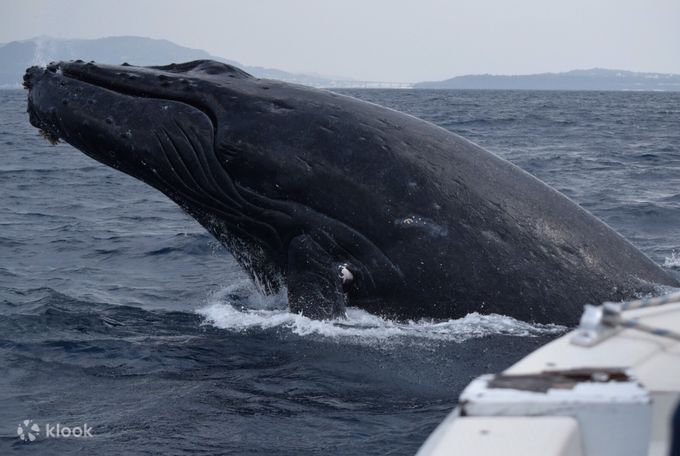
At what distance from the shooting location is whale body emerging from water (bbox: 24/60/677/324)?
754cm

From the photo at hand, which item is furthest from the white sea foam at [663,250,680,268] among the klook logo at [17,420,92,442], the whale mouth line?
the klook logo at [17,420,92,442]

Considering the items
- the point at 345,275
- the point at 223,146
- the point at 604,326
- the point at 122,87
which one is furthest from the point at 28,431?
the point at 604,326

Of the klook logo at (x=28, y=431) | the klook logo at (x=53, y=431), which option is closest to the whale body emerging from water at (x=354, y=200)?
the klook logo at (x=53, y=431)

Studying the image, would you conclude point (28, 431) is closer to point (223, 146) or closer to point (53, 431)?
point (53, 431)

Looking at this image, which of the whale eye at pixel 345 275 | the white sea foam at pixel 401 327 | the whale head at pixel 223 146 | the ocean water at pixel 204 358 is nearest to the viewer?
the ocean water at pixel 204 358

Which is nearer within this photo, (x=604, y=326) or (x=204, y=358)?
(x=604, y=326)

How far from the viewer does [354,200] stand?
25.5 ft

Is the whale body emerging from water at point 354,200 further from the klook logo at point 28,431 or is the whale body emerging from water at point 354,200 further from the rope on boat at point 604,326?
the rope on boat at point 604,326

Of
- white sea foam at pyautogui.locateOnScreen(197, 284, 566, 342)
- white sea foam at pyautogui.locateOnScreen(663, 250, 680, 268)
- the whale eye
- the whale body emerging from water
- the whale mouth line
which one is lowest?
white sea foam at pyautogui.locateOnScreen(663, 250, 680, 268)

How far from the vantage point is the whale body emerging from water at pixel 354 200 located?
24.7ft

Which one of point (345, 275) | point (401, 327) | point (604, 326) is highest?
point (604, 326)

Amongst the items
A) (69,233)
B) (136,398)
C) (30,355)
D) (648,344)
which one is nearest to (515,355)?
(136,398)

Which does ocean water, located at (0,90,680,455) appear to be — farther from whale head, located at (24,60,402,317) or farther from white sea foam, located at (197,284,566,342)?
whale head, located at (24,60,402,317)

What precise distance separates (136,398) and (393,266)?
237 cm
